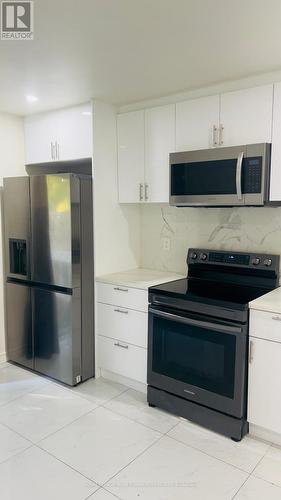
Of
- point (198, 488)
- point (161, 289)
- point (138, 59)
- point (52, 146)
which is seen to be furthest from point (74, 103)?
point (198, 488)

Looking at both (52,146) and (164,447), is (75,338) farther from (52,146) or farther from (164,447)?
(52,146)

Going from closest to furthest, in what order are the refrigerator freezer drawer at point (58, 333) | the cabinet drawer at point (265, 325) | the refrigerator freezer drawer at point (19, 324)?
the cabinet drawer at point (265, 325), the refrigerator freezer drawer at point (58, 333), the refrigerator freezer drawer at point (19, 324)

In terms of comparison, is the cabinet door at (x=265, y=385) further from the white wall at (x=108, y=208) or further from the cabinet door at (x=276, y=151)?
the white wall at (x=108, y=208)

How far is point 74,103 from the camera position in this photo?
2959 millimetres

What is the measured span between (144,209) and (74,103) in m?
1.07

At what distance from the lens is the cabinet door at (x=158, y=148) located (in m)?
2.78

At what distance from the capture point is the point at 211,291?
8.21 ft

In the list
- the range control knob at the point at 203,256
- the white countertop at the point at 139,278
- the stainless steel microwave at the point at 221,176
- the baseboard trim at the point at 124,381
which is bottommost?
the baseboard trim at the point at 124,381

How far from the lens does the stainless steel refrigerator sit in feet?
9.27

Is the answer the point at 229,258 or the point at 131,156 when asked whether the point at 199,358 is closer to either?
the point at 229,258

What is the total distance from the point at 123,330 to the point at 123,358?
0.73ft

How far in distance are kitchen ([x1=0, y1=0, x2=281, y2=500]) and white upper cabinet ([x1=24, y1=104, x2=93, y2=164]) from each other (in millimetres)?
14

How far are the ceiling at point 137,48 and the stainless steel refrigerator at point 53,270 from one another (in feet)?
2.32

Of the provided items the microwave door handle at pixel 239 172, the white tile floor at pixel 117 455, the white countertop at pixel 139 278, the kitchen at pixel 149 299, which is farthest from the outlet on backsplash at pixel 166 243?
the white tile floor at pixel 117 455
